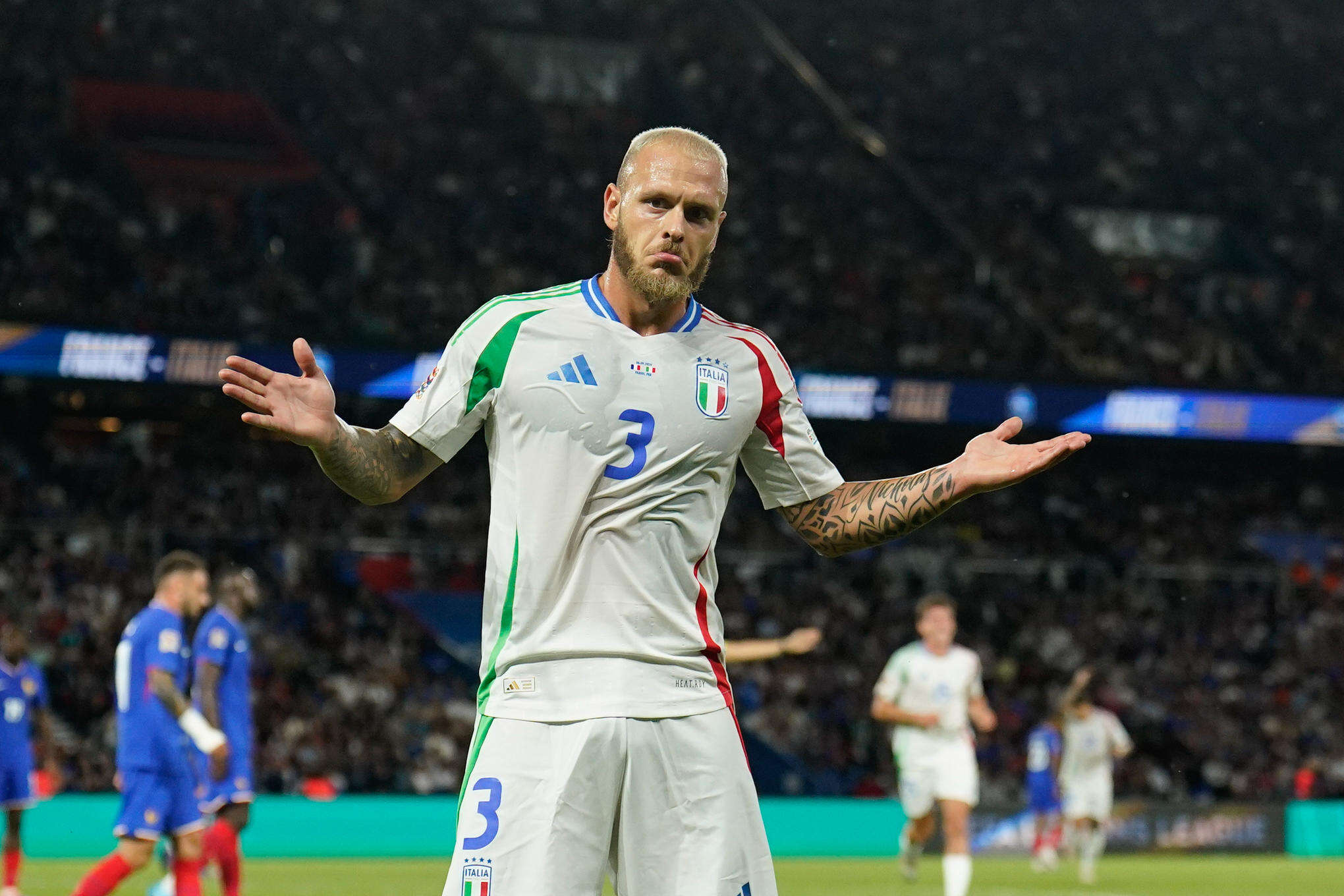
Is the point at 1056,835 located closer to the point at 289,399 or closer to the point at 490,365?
the point at 490,365

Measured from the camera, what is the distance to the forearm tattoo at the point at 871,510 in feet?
12.7

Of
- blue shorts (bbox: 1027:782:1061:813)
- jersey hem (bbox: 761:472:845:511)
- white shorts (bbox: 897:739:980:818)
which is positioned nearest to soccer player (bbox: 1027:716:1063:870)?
blue shorts (bbox: 1027:782:1061:813)

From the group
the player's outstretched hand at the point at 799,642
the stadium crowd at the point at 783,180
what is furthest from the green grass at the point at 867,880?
the stadium crowd at the point at 783,180

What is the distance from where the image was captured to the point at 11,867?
12.7 m

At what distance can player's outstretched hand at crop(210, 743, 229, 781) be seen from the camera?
9.76 m

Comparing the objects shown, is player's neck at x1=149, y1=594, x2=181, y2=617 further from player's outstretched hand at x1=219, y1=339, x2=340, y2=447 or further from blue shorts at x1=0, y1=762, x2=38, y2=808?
player's outstretched hand at x1=219, y1=339, x2=340, y2=447

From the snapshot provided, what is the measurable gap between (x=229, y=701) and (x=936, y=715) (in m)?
5.15

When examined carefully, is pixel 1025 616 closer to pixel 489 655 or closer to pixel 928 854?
pixel 928 854

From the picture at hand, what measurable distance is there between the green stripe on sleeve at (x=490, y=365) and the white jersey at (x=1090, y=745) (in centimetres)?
1720

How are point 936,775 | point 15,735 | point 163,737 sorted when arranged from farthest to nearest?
1. point 15,735
2. point 936,775
3. point 163,737

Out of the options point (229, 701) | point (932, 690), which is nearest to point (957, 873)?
point (932, 690)

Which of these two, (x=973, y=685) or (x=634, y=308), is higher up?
(x=634, y=308)

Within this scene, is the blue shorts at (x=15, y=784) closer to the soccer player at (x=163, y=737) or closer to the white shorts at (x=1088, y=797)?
the soccer player at (x=163, y=737)

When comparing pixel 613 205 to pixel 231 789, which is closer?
pixel 613 205
